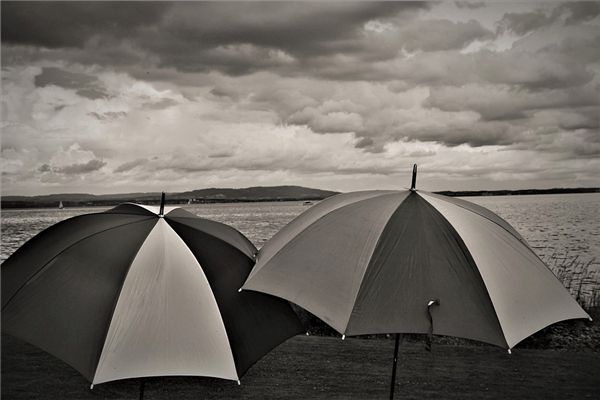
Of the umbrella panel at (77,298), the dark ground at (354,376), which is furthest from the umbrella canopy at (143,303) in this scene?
the dark ground at (354,376)

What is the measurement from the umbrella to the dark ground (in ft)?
10.6

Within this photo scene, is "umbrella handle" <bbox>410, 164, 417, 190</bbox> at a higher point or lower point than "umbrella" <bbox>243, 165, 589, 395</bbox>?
higher

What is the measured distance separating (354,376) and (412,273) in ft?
14.1

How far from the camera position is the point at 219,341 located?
4.57m

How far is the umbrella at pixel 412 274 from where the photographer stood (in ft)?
14.0

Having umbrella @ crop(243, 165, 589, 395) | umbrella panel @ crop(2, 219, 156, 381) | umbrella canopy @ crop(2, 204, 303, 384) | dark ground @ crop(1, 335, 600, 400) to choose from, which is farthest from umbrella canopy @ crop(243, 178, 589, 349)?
dark ground @ crop(1, 335, 600, 400)

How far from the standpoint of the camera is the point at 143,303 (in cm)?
452

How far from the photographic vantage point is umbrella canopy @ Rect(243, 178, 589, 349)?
4266 millimetres

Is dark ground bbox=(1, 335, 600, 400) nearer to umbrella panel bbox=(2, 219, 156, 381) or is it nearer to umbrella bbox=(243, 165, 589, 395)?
umbrella panel bbox=(2, 219, 156, 381)

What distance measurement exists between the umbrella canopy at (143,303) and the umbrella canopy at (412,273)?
0.37m

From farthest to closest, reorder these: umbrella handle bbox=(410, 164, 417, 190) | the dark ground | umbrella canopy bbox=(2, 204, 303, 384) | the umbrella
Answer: the dark ground → umbrella handle bbox=(410, 164, 417, 190) → umbrella canopy bbox=(2, 204, 303, 384) → the umbrella

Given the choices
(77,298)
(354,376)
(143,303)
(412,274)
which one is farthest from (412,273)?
(354,376)

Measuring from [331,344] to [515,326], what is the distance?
18.5 feet

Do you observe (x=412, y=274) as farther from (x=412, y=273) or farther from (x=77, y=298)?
(x=77, y=298)
